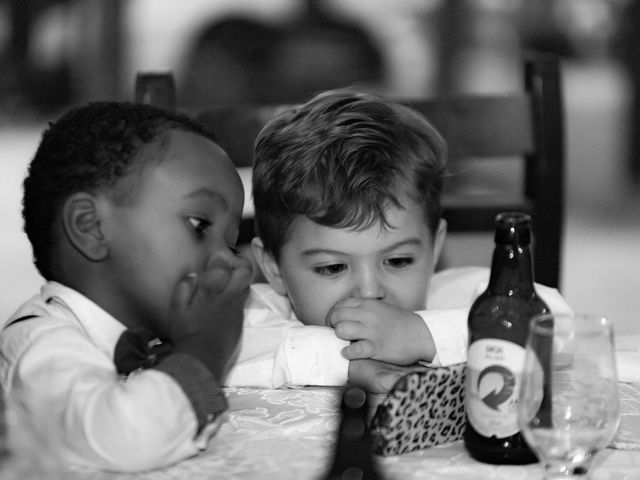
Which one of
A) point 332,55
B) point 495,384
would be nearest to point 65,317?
point 495,384

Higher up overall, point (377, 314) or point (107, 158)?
point (107, 158)

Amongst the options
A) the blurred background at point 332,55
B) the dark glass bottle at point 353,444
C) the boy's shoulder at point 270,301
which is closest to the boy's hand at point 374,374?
the boy's shoulder at point 270,301

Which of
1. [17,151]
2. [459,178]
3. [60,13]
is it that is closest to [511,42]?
[459,178]

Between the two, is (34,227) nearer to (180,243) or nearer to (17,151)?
(180,243)

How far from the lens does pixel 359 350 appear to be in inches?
51.6

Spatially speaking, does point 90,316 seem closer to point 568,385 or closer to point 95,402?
point 95,402

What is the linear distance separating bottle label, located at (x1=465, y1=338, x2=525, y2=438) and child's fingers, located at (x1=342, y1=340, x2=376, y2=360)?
1.15 ft

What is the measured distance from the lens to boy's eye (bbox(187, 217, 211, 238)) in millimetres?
1204

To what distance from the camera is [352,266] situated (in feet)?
4.87

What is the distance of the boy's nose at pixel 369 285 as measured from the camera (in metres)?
1.47

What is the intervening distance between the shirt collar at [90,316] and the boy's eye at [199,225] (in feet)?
0.48

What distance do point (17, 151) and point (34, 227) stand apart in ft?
17.1

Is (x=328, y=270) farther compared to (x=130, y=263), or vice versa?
(x=328, y=270)

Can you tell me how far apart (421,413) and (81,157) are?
0.52 m
